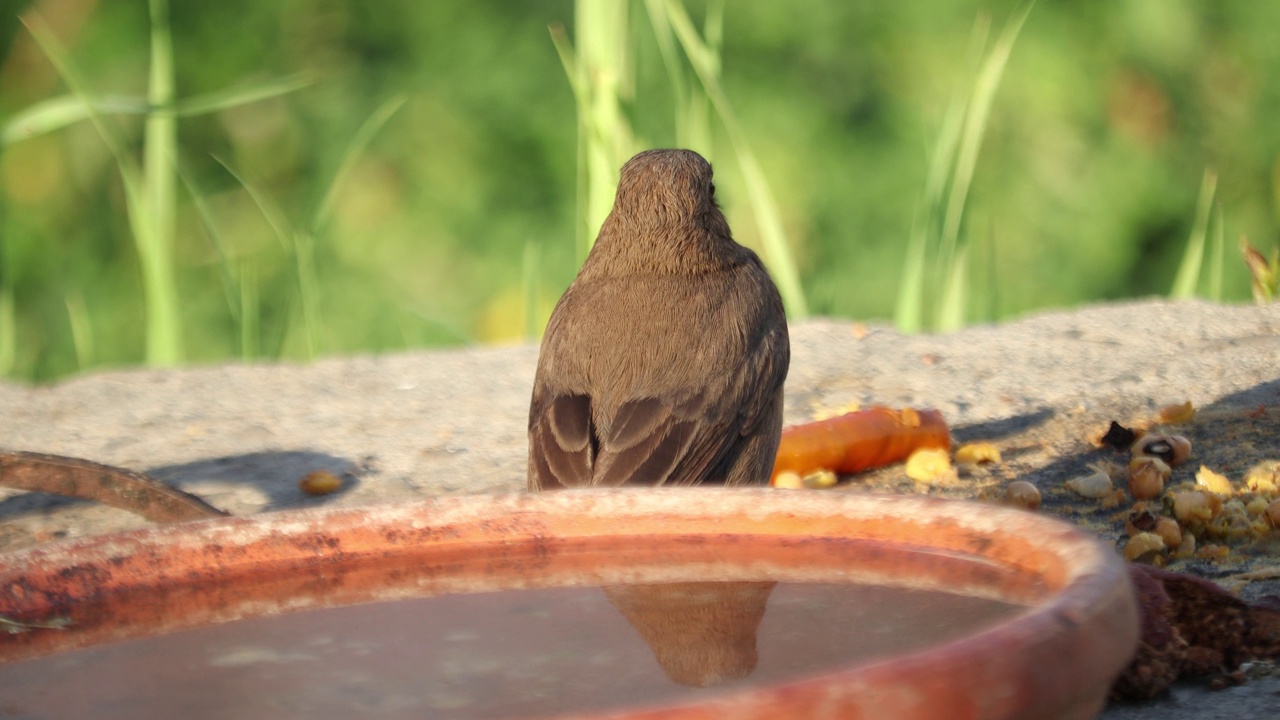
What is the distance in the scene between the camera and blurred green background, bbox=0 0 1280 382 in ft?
22.6

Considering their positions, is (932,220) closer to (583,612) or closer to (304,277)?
(304,277)

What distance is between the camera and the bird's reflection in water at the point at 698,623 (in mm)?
1459

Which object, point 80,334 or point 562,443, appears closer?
point 562,443

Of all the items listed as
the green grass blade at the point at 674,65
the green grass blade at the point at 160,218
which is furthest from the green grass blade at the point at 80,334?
the green grass blade at the point at 674,65

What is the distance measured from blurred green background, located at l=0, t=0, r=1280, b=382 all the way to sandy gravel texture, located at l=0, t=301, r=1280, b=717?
194 centimetres

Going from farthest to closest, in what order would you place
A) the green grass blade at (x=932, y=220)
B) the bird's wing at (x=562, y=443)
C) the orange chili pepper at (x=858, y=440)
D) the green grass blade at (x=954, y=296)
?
the green grass blade at (x=954, y=296)
the green grass blade at (x=932, y=220)
the orange chili pepper at (x=858, y=440)
the bird's wing at (x=562, y=443)

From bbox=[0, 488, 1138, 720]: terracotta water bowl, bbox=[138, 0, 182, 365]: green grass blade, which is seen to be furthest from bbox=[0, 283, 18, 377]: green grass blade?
bbox=[0, 488, 1138, 720]: terracotta water bowl

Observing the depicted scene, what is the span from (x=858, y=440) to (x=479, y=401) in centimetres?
135

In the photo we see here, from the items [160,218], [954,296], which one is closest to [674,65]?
[954,296]

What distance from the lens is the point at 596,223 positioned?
4.56 m

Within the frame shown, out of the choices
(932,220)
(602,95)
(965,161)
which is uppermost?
(602,95)

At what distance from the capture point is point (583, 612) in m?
1.66

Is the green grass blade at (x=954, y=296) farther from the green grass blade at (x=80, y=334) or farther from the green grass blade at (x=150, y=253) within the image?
the green grass blade at (x=80, y=334)

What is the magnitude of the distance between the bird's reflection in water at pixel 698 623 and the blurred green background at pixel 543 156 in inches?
199
